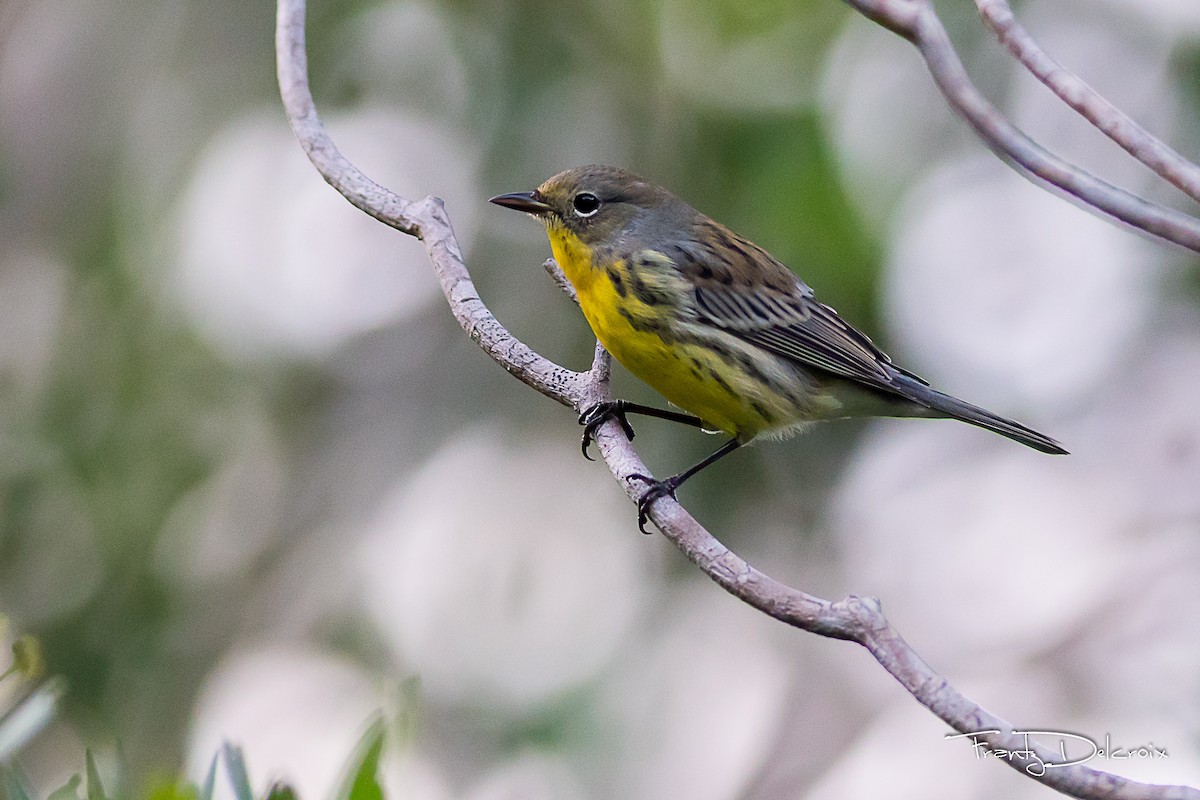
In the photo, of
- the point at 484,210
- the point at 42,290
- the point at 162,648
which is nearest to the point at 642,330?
the point at 484,210

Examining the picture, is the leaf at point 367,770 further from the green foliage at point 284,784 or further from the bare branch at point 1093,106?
the bare branch at point 1093,106

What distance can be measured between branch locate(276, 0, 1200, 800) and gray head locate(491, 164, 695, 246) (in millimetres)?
190

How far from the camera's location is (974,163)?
236 inches

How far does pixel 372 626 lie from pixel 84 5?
12.2 feet

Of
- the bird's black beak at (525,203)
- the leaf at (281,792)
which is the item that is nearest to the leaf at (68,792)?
the leaf at (281,792)

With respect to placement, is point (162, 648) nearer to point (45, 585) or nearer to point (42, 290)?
point (45, 585)

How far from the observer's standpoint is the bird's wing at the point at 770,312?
4098 millimetres

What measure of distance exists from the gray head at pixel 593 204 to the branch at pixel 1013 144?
2115mm

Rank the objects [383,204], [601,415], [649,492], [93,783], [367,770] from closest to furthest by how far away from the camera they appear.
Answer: [93,783]
[367,770]
[649,492]
[383,204]
[601,415]

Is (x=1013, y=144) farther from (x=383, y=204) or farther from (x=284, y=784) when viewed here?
(x=383, y=204)

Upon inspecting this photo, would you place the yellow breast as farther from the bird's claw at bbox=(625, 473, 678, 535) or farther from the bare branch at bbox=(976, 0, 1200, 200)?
the bare branch at bbox=(976, 0, 1200, 200)

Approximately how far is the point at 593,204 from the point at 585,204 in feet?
0.11

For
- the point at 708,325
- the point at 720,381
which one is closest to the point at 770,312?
the point at 708,325

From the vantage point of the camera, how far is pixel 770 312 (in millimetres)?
4293
